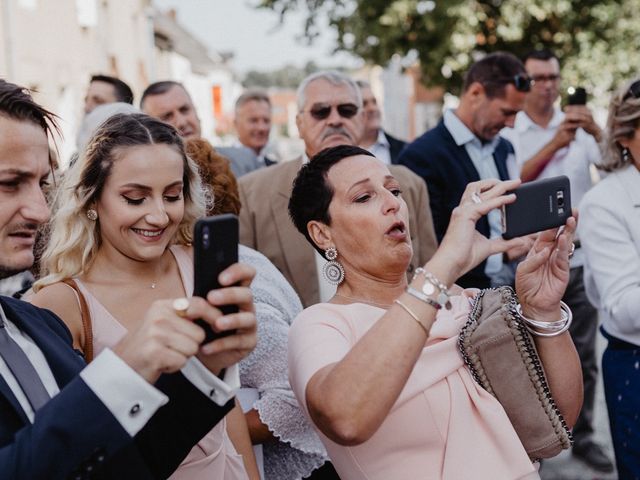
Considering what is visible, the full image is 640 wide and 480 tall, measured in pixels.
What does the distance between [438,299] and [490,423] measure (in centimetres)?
57

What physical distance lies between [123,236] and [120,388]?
1.20 meters

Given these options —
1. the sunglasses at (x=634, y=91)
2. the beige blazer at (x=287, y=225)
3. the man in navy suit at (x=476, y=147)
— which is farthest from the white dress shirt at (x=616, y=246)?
the man in navy suit at (x=476, y=147)

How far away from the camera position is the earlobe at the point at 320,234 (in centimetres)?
270

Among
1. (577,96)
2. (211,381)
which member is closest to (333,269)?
(211,381)

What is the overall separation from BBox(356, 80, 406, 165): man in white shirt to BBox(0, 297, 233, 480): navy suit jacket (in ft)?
16.9

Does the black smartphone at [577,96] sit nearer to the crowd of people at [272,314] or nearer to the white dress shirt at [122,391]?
the crowd of people at [272,314]

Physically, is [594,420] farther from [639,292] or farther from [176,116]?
[176,116]

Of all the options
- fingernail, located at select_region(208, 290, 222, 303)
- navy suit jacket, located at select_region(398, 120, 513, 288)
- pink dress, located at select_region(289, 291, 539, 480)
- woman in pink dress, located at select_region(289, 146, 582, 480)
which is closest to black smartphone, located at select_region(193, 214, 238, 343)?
fingernail, located at select_region(208, 290, 222, 303)

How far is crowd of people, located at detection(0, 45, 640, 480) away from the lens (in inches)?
61.4

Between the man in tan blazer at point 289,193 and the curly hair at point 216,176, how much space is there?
0.74 meters

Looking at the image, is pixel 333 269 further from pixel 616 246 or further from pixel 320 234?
pixel 616 246

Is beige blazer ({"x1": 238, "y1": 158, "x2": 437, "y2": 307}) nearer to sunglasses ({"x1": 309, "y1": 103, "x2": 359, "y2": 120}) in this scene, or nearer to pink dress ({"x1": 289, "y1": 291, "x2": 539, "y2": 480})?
sunglasses ({"x1": 309, "y1": 103, "x2": 359, "y2": 120})

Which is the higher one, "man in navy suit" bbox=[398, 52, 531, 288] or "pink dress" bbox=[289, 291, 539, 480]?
"man in navy suit" bbox=[398, 52, 531, 288]

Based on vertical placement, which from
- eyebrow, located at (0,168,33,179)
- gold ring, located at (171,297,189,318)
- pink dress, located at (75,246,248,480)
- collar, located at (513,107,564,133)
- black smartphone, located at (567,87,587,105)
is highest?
eyebrow, located at (0,168,33,179)
